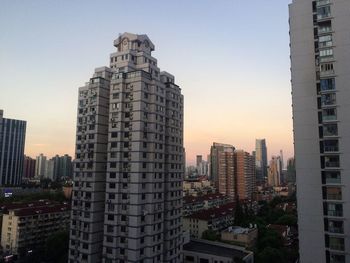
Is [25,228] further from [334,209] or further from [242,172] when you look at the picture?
[242,172]

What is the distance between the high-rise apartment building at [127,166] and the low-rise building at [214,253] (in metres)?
9.98

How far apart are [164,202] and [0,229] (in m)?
53.1

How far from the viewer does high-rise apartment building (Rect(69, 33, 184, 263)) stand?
40719mm

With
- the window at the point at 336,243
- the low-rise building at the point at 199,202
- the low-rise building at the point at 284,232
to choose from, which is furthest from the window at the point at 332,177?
the low-rise building at the point at 199,202

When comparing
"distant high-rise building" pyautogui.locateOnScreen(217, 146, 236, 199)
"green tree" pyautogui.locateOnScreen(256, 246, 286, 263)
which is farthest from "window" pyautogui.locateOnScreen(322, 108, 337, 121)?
"distant high-rise building" pyautogui.locateOnScreen(217, 146, 236, 199)

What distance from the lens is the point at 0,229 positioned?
75.8 metres

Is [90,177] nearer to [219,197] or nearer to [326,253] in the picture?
[326,253]

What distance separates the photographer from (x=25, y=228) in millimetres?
69562

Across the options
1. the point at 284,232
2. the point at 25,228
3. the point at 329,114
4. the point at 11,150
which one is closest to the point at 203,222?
the point at 284,232

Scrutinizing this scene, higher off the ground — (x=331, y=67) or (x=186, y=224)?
(x=331, y=67)

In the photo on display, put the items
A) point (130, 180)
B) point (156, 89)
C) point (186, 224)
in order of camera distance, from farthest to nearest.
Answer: point (186, 224) → point (156, 89) → point (130, 180)

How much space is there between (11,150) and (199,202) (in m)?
106

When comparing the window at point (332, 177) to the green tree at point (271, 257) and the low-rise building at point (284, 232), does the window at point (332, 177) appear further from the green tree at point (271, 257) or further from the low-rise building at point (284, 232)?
the low-rise building at point (284, 232)

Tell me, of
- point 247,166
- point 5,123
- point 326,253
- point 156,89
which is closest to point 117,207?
point 156,89
